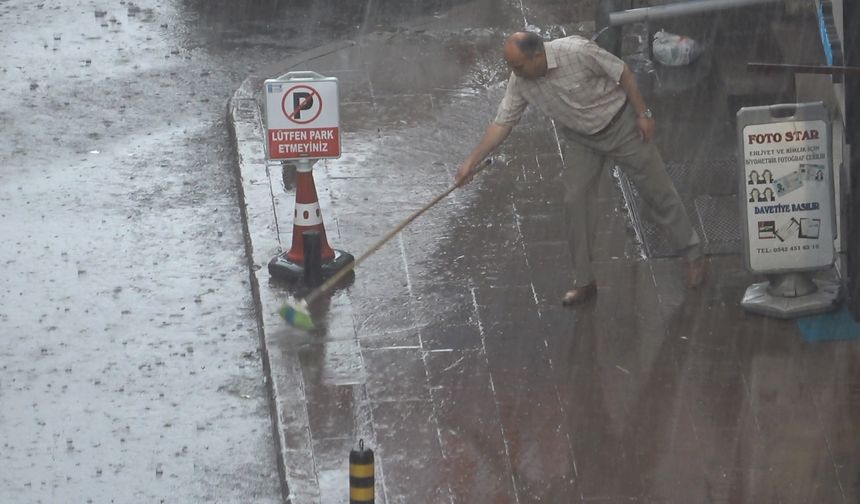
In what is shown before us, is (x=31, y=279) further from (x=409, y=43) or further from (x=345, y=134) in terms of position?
(x=409, y=43)

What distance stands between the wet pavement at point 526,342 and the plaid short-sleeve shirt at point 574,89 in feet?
3.66

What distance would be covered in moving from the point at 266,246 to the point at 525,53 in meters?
2.42

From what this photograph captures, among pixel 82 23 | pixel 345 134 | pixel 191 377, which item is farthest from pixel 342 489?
pixel 82 23

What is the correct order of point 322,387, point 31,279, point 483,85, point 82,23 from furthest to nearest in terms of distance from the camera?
point 82,23 < point 483,85 < point 31,279 < point 322,387

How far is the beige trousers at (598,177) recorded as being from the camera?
30.7 ft

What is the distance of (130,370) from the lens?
938 cm

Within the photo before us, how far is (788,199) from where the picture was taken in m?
9.36

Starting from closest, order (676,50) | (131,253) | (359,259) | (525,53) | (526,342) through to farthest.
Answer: (525,53) → (526,342) → (359,259) → (131,253) → (676,50)

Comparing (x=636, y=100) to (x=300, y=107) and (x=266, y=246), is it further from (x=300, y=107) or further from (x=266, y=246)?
(x=266, y=246)

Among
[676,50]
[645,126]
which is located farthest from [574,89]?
[676,50]

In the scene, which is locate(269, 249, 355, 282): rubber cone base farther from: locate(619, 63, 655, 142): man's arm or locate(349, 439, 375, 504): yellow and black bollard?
locate(349, 439, 375, 504): yellow and black bollard

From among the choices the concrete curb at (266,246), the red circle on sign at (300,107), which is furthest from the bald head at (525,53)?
the concrete curb at (266,246)

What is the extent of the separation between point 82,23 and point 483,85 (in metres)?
4.06

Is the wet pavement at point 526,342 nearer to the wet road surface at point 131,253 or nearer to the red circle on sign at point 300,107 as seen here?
the wet road surface at point 131,253
